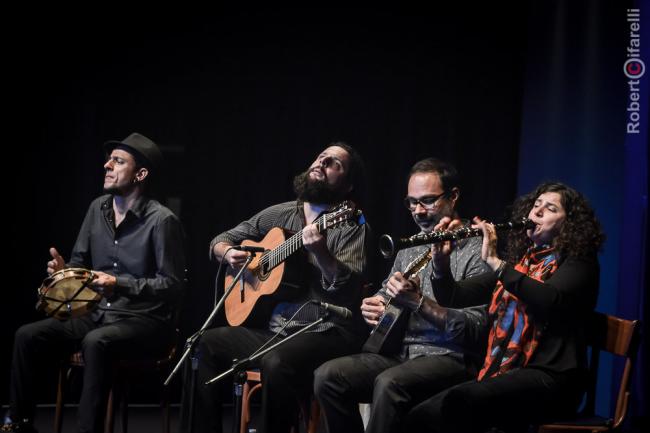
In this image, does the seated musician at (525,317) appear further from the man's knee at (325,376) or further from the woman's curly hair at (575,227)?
the man's knee at (325,376)

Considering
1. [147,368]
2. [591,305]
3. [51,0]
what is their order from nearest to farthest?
[591,305], [147,368], [51,0]

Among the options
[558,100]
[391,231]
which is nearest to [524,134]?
[558,100]

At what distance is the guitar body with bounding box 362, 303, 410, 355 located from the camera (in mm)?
3352

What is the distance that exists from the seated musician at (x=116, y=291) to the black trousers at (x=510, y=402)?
1718mm

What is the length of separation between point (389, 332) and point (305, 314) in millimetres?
561

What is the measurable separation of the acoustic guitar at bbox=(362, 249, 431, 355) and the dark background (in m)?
1.77

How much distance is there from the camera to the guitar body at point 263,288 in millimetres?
3799

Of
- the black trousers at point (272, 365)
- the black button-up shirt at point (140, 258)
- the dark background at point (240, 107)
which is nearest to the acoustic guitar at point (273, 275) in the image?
the black trousers at point (272, 365)

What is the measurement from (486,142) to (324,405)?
280 cm

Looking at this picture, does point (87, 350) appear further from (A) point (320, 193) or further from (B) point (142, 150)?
(A) point (320, 193)

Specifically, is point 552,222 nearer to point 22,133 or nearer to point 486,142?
point 486,142

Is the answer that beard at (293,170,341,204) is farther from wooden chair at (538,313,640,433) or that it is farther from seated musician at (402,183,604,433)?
wooden chair at (538,313,640,433)

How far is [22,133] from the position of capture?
5.29 m

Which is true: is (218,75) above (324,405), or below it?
above
